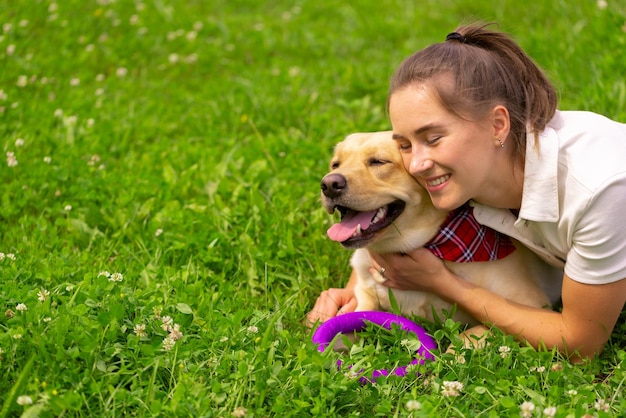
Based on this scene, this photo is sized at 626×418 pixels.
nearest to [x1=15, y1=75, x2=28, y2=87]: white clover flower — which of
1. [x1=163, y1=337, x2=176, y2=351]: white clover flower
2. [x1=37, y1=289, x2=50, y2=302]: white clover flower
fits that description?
[x1=37, y1=289, x2=50, y2=302]: white clover flower

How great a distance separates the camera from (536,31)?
6184 millimetres

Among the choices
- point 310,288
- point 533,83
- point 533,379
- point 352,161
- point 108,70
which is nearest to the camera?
point 533,379

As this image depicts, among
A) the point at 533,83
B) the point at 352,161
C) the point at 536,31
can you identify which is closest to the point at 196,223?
the point at 352,161

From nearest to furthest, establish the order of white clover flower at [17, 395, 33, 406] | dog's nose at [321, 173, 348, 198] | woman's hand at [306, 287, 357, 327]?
white clover flower at [17, 395, 33, 406] → dog's nose at [321, 173, 348, 198] → woman's hand at [306, 287, 357, 327]

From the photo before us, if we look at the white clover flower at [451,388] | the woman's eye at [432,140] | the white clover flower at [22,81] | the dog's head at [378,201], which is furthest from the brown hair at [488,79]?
the white clover flower at [22,81]

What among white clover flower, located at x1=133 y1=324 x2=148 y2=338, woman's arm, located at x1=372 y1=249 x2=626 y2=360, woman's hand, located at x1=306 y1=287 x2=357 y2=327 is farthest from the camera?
woman's hand, located at x1=306 y1=287 x2=357 y2=327

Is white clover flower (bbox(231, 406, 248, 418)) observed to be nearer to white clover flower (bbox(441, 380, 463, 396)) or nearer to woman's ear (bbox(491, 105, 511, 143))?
white clover flower (bbox(441, 380, 463, 396))

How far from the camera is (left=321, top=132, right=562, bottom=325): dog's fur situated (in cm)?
321

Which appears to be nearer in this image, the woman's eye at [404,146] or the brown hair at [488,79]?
the brown hair at [488,79]

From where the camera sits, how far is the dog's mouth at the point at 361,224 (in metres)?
3.22

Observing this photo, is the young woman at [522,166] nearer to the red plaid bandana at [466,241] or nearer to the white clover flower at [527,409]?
the red plaid bandana at [466,241]

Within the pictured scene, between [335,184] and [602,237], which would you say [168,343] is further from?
[602,237]

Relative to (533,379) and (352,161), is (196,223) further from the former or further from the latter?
(533,379)

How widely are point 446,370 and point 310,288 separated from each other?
1.04 meters
